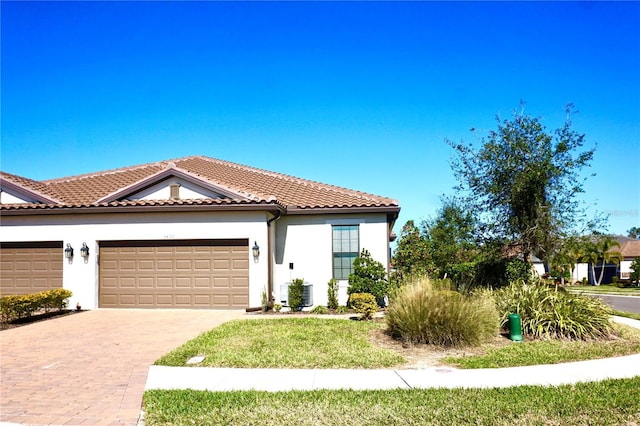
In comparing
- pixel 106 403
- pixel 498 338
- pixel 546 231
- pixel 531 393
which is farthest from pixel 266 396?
pixel 546 231

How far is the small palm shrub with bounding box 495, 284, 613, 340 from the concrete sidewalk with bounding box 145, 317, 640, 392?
2192 millimetres

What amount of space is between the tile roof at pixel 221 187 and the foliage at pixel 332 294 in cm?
261

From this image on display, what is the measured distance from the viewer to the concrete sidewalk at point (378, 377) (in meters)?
6.84

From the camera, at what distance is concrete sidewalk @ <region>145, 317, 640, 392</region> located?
684 centimetres

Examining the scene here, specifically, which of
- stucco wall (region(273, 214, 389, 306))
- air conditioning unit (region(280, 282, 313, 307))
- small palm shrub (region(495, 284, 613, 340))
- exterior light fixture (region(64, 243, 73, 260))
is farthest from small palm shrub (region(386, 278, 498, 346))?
exterior light fixture (region(64, 243, 73, 260))

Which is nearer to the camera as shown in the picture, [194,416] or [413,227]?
[194,416]

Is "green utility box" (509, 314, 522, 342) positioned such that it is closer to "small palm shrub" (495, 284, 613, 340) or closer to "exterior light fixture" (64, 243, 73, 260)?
"small palm shrub" (495, 284, 613, 340)

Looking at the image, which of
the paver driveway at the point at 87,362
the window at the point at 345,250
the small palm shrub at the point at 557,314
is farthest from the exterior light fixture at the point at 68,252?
the small palm shrub at the point at 557,314

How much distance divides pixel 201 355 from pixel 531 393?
5.61 meters

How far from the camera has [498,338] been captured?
33.6 ft

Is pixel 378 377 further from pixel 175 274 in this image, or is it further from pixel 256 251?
pixel 175 274

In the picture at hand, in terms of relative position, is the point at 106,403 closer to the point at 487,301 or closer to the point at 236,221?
the point at 487,301

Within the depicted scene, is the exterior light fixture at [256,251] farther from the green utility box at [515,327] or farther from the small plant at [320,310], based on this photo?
the green utility box at [515,327]

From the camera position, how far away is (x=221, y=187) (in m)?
15.8
